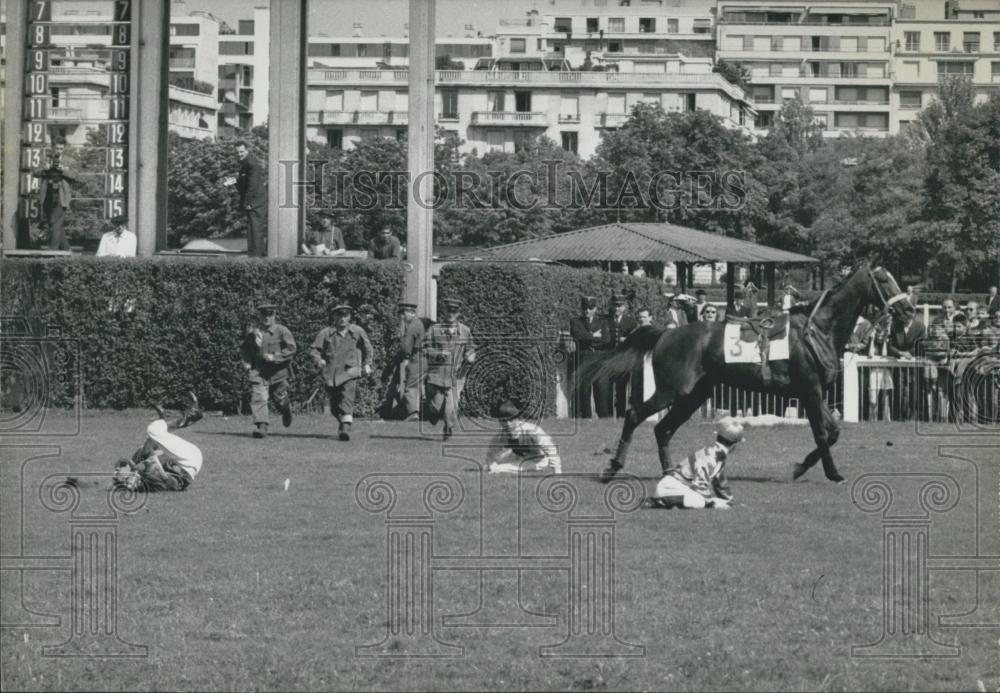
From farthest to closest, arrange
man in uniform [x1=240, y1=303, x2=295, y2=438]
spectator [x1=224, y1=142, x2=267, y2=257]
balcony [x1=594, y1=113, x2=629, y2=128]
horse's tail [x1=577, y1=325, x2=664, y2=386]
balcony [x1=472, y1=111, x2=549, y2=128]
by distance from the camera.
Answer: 1. balcony [x1=472, y1=111, x2=549, y2=128]
2. balcony [x1=594, y1=113, x2=629, y2=128]
3. spectator [x1=224, y1=142, x2=267, y2=257]
4. man in uniform [x1=240, y1=303, x2=295, y2=438]
5. horse's tail [x1=577, y1=325, x2=664, y2=386]

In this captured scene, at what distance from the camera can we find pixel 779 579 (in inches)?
481

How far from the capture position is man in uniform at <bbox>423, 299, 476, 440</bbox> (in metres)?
21.9

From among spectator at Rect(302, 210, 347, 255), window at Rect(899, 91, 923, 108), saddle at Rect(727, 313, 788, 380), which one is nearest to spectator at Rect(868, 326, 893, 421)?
saddle at Rect(727, 313, 788, 380)

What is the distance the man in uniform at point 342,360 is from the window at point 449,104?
267ft

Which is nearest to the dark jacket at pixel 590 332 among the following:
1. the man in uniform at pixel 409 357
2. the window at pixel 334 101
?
the man in uniform at pixel 409 357

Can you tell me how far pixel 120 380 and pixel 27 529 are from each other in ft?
39.8

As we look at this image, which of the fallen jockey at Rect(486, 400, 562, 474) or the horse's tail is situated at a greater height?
the horse's tail

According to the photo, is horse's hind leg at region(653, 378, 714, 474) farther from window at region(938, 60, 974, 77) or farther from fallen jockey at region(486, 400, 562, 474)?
window at region(938, 60, 974, 77)

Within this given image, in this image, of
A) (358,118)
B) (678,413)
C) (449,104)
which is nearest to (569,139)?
(449,104)

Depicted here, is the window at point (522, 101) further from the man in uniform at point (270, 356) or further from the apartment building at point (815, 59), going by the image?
the man in uniform at point (270, 356)

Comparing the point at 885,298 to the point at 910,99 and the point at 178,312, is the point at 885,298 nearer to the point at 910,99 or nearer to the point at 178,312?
the point at 178,312

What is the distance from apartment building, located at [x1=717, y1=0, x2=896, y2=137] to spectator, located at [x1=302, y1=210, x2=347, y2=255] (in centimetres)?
9639

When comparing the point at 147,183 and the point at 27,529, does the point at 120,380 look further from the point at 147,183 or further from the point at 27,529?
the point at 27,529

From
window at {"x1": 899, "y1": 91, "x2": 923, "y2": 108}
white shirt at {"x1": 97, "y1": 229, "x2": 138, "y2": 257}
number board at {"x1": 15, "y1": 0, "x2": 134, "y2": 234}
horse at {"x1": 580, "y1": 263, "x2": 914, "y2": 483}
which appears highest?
window at {"x1": 899, "y1": 91, "x2": 923, "y2": 108}
